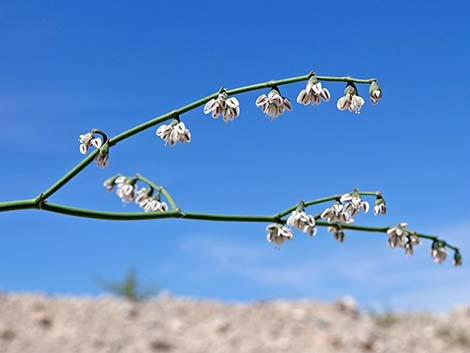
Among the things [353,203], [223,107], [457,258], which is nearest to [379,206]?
[353,203]

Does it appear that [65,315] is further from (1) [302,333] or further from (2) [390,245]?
(2) [390,245]

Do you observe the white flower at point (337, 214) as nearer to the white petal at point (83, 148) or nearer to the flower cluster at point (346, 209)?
the flower cluster at point (346, 209)

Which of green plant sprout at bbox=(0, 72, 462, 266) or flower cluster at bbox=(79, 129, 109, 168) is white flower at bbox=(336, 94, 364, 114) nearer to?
green plant sprout at bbox=(0, 72, 462, 266)

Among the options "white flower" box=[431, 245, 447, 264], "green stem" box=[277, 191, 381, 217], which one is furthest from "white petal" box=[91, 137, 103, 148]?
"white flower" box=[431, 245, 447, 264]

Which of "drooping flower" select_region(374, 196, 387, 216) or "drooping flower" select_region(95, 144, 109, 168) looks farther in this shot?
"drooping flower" select_region(374, 196, 387, 216)

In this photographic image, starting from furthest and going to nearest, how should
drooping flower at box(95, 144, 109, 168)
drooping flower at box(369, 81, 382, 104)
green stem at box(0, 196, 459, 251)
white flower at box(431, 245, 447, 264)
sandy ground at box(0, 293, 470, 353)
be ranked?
sandy ground at box(0, 293, 470, 353), white flower at box(431, 245, 447, 264), drooping flower at box(369, 81, 382, 104), drooping flower at box(95, 144, 109, 168), green stem at box(0, 196, 459, 251)

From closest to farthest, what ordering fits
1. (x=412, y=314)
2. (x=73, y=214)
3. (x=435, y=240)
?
(x=73, y=214) → (x=435, y=240) → (x=412, y=314)

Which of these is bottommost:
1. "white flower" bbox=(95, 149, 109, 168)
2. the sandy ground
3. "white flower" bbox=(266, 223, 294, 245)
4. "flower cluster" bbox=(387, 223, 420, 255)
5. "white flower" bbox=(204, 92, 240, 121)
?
"white flower" bbox=(266, 223, 294, 245)

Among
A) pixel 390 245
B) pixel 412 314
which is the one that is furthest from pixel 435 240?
pixel 412 314
